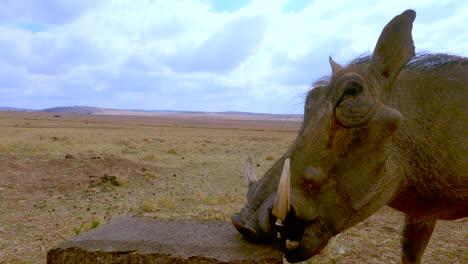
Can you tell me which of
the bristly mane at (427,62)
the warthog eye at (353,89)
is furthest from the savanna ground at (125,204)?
the warthog eye at (353,89)

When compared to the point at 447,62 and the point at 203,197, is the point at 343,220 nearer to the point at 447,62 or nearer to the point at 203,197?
the point at 447,62

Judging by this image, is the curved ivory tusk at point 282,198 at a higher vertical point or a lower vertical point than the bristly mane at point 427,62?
lower

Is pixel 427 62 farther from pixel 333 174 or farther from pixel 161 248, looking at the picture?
pixel 161 248

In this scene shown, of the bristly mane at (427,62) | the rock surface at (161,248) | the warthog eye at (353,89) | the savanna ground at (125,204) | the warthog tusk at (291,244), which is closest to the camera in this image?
the warthog tusk at (291,244)

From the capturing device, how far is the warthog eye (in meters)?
2.31

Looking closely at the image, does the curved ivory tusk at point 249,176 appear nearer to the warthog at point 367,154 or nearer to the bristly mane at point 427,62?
the warthog at point 367,154

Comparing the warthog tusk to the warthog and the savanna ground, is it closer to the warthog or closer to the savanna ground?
the warthog

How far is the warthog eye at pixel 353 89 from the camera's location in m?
2.31

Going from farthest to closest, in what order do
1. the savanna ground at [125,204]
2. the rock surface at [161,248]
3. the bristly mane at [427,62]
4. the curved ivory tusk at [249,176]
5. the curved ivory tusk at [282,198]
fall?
the savanna ground at [125,204] → the bristly mane at [427,62] → the curved ivory tusk at [249,176] → the rock surface at [161,248] → the curved ivory tusk at [282,198]

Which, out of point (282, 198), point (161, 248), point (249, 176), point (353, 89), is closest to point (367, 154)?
point (353, 89)

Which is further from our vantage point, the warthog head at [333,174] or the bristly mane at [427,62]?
the bristly mane at [427,62]

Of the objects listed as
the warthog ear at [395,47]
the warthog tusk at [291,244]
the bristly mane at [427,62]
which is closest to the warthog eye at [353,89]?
the warthog ear at [395,47]

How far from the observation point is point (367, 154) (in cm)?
225

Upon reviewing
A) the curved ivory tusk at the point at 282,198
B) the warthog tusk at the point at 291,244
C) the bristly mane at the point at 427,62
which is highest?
the bristly mane at the point at 427,62
